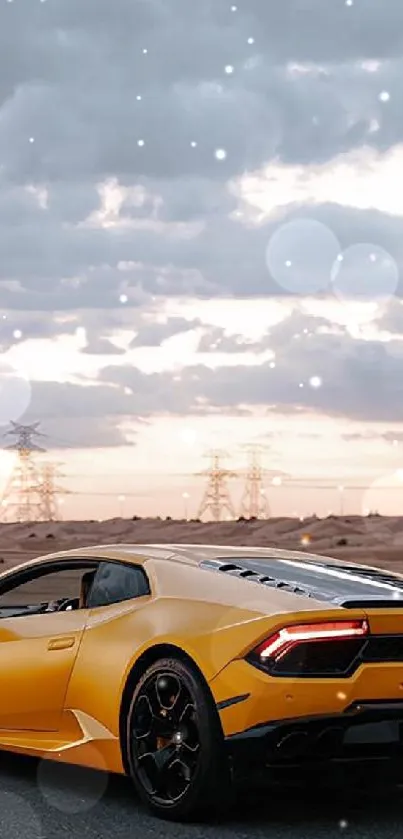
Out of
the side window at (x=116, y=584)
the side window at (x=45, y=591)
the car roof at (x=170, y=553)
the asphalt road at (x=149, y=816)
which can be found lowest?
the asphalt road at (x=149, y=816)

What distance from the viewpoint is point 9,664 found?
8.08m

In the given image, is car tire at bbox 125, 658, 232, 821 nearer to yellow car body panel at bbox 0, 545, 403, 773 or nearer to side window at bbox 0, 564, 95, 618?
yellow car body panel at bbox 0, 545, 403, 773

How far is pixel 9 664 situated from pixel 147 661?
128 cm

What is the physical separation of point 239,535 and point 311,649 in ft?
152

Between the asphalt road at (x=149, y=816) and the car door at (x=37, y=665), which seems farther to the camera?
the car door at (x=37, y=665)

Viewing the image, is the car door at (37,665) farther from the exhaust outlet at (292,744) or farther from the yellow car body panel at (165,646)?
the exhaust outlet at (292,744)

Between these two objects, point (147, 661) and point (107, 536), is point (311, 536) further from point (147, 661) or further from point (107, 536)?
point (147, 661)

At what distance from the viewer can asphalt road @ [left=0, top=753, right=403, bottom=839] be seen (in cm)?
661

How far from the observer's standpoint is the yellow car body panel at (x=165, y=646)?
6.51 m

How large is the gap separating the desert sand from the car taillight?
2840 centimetres

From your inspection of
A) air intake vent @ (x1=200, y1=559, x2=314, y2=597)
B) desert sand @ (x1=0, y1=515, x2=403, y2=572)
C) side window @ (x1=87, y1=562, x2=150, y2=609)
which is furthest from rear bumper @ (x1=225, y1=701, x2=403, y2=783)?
desert sand @ (x1=0, y1=515, x2=403, y2=572)

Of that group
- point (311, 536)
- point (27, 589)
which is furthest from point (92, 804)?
point (311, 536)

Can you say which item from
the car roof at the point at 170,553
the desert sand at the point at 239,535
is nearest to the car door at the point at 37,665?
the car roof at the point at 170,553

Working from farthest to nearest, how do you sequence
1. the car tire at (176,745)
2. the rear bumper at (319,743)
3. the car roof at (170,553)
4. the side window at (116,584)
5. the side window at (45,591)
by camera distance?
the side window at (45,591)
the car roof at (170,553)
the side window at (116,584)
the car tire at (176,745)
the rear bumper at (319,743)
